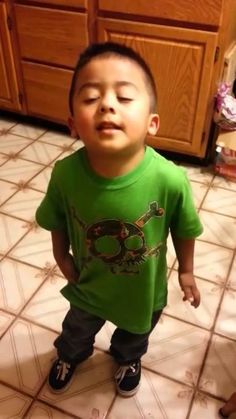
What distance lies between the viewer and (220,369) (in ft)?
3.54

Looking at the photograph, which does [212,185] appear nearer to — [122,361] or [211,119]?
[211,119]

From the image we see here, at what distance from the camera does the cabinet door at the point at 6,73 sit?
1814 mm

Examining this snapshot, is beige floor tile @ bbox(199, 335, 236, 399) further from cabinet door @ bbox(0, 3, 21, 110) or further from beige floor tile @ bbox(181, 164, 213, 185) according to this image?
cabinet door @ bbox(0, 3, 21, 110)

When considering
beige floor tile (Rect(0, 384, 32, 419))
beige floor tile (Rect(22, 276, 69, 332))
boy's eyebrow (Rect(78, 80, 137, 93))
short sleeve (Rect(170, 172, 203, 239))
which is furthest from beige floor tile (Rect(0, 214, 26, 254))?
boy's eyebrow (Rect(78, 80, 137, 93))

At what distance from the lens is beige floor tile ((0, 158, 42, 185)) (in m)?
1.74

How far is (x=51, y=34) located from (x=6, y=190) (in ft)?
2.23

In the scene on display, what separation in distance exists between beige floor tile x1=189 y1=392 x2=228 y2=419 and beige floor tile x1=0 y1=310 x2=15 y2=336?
55 centimetres

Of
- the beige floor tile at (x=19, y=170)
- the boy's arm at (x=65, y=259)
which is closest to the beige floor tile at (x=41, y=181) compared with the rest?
the beige floor tile at (x=19, y=170)

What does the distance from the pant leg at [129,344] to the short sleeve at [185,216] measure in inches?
9.9

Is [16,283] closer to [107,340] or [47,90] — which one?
[107,340]

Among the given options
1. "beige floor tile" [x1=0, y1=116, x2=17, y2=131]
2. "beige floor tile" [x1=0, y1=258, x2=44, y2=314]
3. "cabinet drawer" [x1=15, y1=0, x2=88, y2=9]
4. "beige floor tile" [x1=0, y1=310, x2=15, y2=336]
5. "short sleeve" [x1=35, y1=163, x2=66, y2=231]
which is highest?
"cabinet drawer" [x1=15, y1=0, x2=88, y2=9]

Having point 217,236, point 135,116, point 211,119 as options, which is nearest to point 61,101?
point 211,119

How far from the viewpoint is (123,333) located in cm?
95

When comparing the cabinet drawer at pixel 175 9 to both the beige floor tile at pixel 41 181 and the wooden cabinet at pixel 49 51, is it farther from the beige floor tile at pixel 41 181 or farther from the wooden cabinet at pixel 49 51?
the beige floor tile at pixel 41 181
